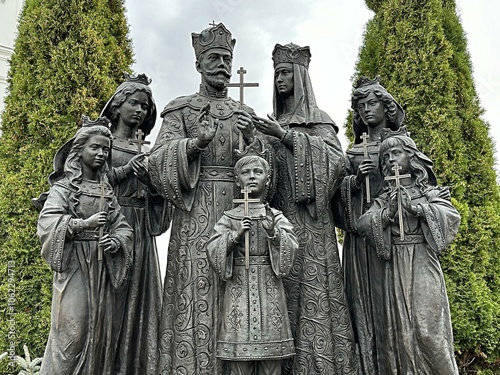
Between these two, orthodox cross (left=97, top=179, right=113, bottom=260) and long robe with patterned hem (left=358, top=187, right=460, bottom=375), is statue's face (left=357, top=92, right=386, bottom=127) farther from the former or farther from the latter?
orthodox cross (left=97, top=179, right=113, bottom=260)

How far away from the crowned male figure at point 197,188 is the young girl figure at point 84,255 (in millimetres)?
493

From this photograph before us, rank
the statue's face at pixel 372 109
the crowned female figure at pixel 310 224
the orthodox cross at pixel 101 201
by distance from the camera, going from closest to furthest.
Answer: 1. the orthodox cross at pixel 101 201
2. the crowned female figure at pixel 310 224
3. the statue's face at pixel 372 109

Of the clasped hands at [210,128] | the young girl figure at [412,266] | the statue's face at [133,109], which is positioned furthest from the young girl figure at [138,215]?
the young girl figure at [412,266]

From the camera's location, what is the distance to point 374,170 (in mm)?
6035

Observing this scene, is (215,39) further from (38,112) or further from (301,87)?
(38,112)

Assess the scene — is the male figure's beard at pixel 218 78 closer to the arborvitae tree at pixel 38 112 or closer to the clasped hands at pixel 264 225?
the clasped hands at pixel 264 225

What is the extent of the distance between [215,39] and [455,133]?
18.0 feet

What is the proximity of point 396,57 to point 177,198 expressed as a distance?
6227 millimetres

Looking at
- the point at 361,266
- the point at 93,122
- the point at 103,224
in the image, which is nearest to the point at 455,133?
the point at 361,266

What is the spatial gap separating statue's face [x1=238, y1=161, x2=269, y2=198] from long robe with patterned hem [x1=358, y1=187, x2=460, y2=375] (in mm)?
1196

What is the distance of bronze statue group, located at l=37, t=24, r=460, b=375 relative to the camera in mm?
5039

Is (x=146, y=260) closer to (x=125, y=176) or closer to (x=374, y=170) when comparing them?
(x=125, y=176)

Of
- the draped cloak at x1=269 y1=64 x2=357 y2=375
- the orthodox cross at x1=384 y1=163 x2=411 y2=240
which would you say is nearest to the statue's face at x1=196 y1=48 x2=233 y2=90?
the draped cloak at x1=269 y1=64 x2=357 y2=375

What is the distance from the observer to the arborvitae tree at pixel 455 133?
914 cm
